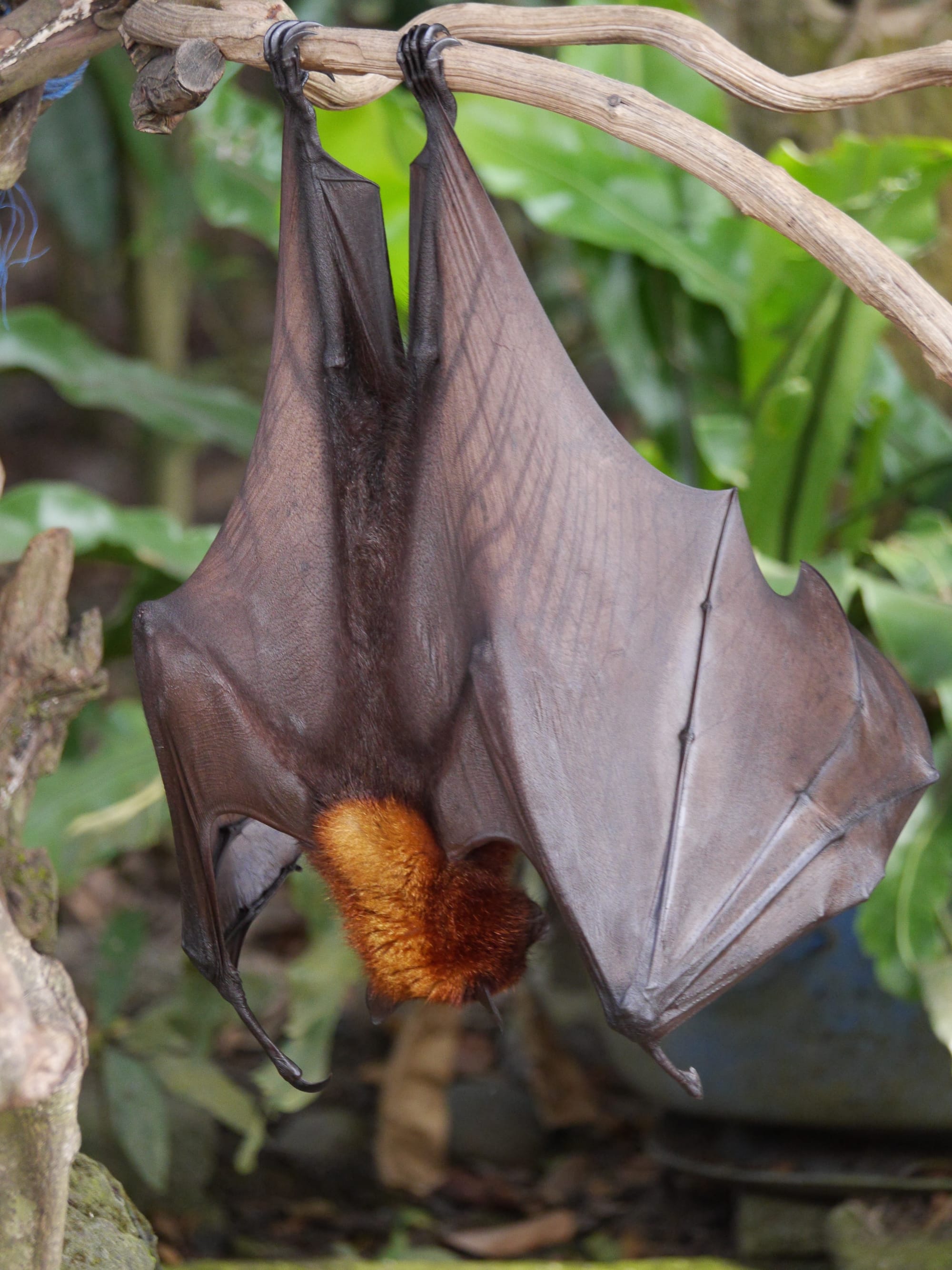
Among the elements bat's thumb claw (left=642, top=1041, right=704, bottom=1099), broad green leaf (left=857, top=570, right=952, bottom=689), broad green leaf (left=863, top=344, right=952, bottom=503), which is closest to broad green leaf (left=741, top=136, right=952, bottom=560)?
broad green leaf (left=863, top=344, right=952, bottom=503)

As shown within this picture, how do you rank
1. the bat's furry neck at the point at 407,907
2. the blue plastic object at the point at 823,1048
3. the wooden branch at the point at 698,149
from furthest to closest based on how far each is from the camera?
the blue plastic object at the point at 823,1048, the bat's furry neck at the point at 407,907, the wooden branch at the point at 698,149

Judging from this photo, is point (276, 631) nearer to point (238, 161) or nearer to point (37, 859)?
point (37, 859)

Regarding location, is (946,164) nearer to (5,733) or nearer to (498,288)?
(498,288)

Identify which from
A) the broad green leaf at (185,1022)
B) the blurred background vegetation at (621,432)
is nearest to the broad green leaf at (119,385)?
the blurred background vegetation at (621,432)

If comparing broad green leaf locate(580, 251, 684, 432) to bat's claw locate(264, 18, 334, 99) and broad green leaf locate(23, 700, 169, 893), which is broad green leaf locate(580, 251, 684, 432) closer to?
broad green leaf locate(23, 700, 169, 893)

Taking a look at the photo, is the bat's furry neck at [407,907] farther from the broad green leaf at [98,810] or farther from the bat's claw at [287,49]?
the broad green leaf at [98,810]

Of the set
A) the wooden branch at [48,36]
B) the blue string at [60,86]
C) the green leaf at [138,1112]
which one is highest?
the wooden branch at [48,36]
